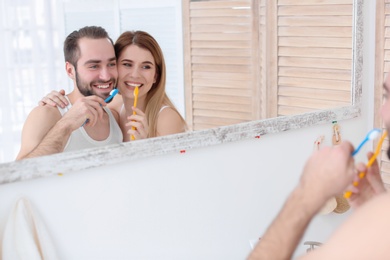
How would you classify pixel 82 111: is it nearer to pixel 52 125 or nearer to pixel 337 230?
pixel 52 125

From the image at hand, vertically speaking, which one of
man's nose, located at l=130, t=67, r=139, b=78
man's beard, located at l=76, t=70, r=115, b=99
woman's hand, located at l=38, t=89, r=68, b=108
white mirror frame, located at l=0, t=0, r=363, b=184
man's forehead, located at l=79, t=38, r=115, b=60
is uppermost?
man's forehead, located at l=79, t=38, r=115, b=60

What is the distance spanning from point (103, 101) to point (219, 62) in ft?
1.26

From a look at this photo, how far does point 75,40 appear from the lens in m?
1.46

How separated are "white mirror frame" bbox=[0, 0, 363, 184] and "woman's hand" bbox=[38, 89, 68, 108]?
11cm

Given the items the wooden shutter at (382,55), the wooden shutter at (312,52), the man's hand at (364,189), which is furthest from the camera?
the wooden shutter at (382,55)

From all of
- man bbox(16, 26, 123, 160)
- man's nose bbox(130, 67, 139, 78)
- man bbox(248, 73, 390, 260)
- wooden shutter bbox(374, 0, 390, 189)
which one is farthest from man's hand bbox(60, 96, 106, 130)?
wooden shutter bbox(374, 0, 390, 189)

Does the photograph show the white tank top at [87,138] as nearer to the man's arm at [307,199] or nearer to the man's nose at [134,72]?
the man's nose at [134,72]

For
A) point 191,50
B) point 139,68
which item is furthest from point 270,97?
point 139,68

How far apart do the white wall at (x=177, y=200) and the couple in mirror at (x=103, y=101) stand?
79 mm

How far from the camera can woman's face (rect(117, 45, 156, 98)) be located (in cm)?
155

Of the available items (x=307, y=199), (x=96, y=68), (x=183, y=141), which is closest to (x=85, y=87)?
(x=96, y=68)

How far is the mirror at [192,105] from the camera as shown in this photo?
147cm

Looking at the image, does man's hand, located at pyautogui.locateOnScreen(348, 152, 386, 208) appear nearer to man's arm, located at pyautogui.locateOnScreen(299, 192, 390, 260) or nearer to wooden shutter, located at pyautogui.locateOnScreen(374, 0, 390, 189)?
man's arm, located at pyautogui.locateOnScreen(299, 192, 390, 260)

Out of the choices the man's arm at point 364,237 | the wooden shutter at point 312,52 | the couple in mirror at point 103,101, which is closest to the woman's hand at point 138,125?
the couple in mirror at point 103,101
